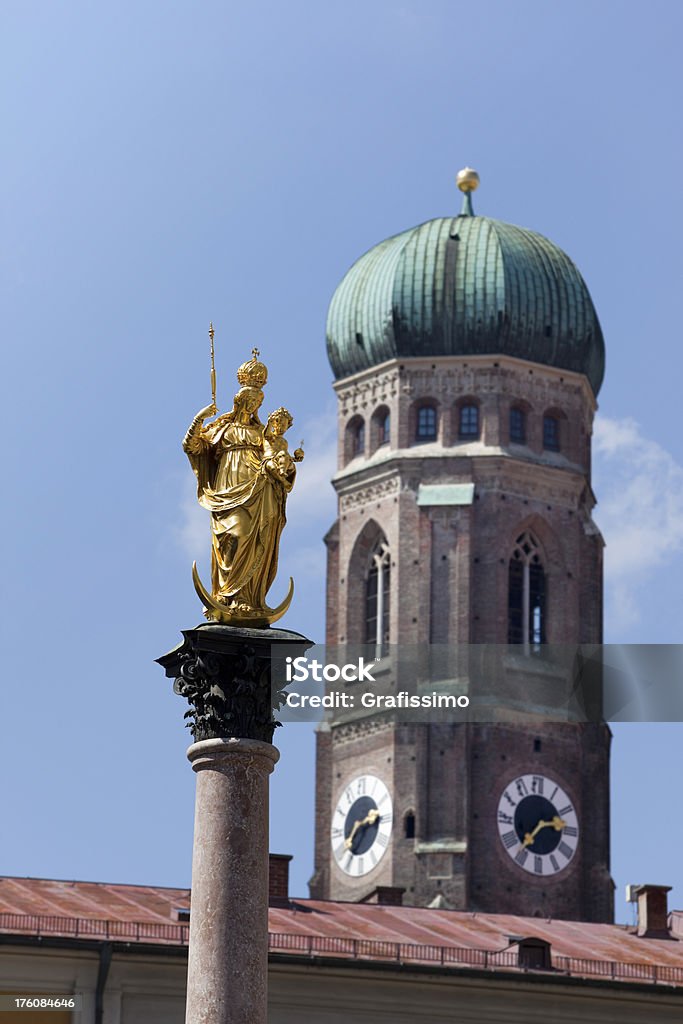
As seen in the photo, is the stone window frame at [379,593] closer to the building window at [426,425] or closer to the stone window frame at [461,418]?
the building window at [426,425]

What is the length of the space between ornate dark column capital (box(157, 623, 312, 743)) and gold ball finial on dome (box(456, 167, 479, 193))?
6867 cm

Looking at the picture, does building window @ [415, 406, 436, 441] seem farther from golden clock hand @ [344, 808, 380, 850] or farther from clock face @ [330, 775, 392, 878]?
golden clock hand @ [344, 808, 380, 850]

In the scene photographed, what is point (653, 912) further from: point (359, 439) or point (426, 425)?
point (359, 439)

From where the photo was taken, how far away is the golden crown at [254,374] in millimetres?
26906

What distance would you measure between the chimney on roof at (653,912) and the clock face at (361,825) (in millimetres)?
28276

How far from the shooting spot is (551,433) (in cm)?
9125

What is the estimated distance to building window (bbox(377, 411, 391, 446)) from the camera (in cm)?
9106

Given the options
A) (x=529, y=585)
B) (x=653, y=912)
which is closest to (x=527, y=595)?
(x=529, y=585)

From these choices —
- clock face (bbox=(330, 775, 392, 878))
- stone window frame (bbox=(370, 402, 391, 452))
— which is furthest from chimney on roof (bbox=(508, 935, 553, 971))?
stone window frame (bbox=(370, 402, 391, 452))

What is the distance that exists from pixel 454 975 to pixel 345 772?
40847 mm

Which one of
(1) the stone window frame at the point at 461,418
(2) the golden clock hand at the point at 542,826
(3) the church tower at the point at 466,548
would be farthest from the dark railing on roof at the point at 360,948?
(1) the stone window frame at the point at 461,418

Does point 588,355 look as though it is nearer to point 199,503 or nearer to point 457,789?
point 457,789

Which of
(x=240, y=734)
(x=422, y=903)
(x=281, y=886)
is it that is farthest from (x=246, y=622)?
(x=422, y=903)

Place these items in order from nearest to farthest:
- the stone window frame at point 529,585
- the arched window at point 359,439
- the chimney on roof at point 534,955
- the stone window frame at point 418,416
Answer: the chimney on roof at point 534,955
the stone window frame at point 529,585
the stone window frame at point 418,416
the arched window at point 359,439
